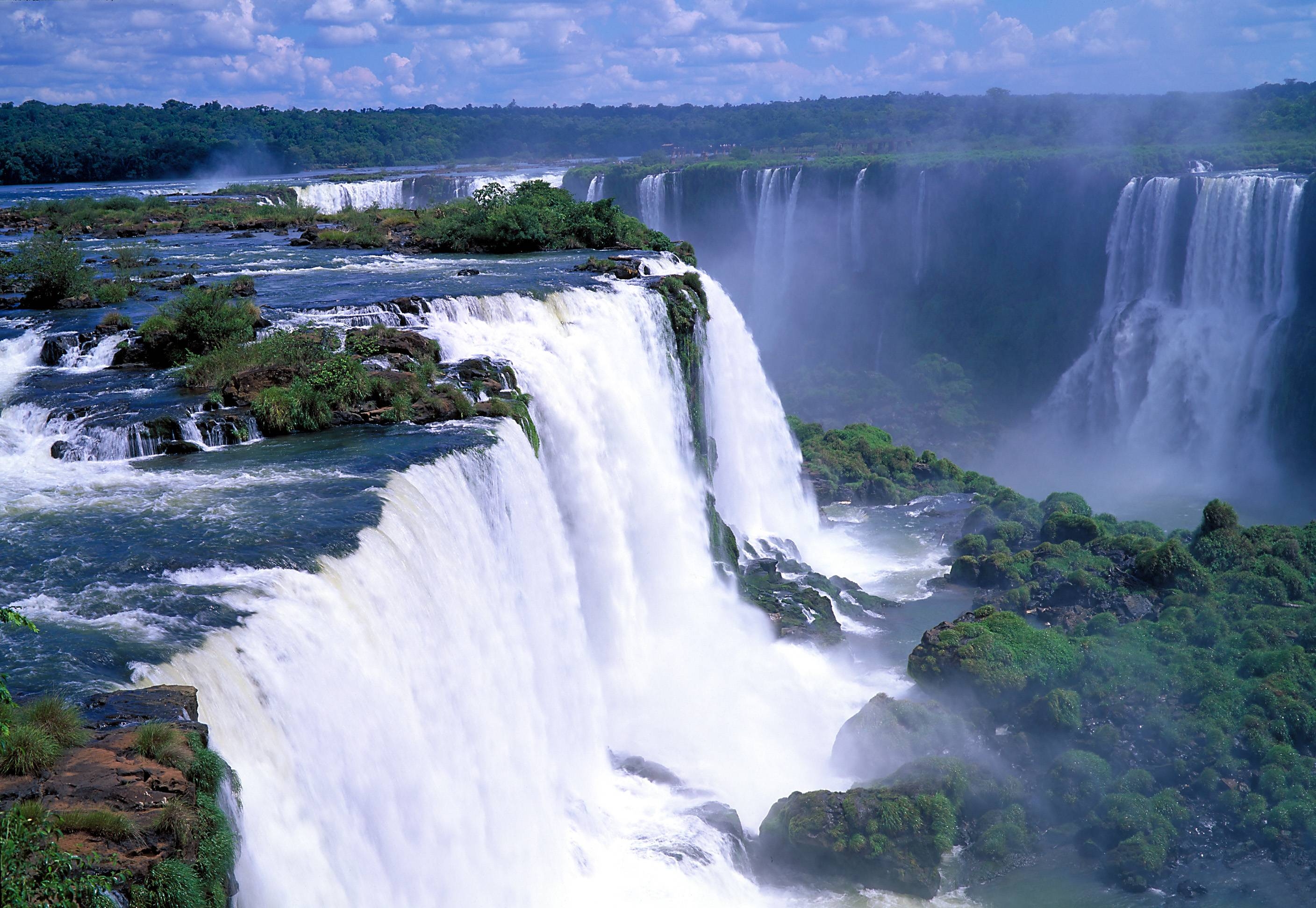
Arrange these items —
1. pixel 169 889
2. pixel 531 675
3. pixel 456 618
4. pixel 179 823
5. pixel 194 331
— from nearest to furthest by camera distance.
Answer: pixel 169 889 → pixel 179 823 → pixel 456 618 → pixel 531 675 → pixel 194 331

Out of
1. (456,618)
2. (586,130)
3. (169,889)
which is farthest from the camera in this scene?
(586,130)

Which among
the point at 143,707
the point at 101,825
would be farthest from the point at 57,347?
the point at 101,825

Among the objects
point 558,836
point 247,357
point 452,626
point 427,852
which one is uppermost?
point 247,357

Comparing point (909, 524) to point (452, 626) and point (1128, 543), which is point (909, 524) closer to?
point (1128, 543)

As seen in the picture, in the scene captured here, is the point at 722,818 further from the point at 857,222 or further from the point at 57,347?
A: the point at 857,222

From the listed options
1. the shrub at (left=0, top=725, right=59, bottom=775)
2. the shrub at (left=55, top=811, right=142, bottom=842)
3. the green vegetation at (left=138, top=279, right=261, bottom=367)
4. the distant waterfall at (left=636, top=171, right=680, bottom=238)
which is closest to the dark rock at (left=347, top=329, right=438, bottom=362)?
the green vegetation at (left=138, top=279, right=261, bottom=367)

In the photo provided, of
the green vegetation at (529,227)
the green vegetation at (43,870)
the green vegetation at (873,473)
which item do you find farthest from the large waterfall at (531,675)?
the green vegetation at (873,473)

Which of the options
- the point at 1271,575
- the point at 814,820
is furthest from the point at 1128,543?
the point at 814,820

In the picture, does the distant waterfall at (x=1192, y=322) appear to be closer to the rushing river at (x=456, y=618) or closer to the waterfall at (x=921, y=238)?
the waterfall at (x=921, y=238)
